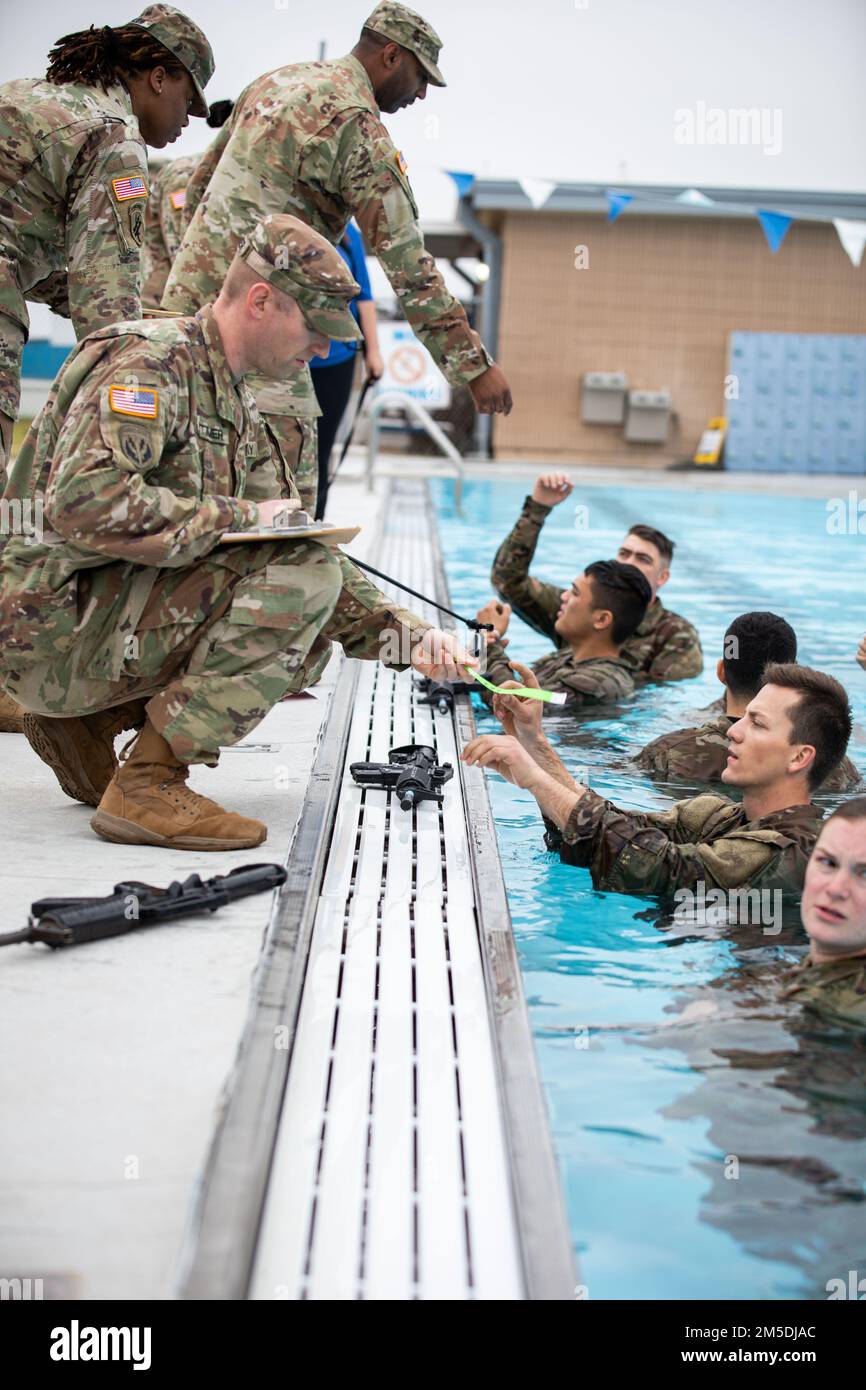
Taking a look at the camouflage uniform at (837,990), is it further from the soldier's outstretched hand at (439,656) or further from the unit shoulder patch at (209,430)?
the unit shoulder patch at (209,430)

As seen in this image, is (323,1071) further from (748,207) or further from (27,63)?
(27,63)

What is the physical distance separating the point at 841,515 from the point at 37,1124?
13.6 m

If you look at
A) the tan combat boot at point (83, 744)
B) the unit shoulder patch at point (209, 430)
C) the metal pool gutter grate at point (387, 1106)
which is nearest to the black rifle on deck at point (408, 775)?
the metal pool gutter grate at point (387, 1106)

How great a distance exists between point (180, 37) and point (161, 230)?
2.30 meters

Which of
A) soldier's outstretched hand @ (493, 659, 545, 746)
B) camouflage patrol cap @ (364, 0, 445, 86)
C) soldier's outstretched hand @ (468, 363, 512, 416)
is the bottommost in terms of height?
soldier's outstretched hand @ (493, 659, 545, 746)

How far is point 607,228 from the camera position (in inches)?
737

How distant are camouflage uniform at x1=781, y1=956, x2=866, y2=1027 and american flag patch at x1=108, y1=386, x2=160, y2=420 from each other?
1617mm

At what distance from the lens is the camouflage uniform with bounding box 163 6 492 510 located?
3.80 metres

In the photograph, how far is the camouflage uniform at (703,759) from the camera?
13.7 feet

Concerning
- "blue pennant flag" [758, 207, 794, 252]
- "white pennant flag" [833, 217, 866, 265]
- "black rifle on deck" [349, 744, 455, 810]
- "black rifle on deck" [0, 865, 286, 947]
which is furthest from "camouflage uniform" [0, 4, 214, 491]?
"blue pennant flag" [758, 207, 794, 252]

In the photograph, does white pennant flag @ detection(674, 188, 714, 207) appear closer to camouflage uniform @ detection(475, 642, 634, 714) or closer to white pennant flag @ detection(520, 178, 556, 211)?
white pennant flag @ detection(520, 178, 556, 211)

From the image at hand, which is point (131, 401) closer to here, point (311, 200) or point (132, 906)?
point (132, 906)

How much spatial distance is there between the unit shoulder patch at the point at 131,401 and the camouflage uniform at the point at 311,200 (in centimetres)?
100
